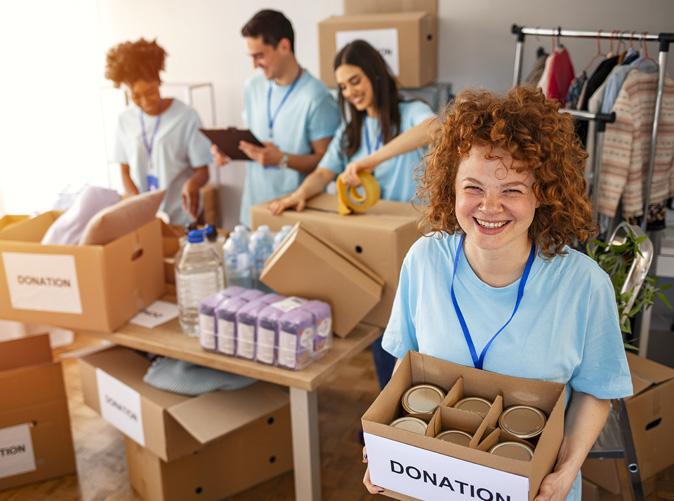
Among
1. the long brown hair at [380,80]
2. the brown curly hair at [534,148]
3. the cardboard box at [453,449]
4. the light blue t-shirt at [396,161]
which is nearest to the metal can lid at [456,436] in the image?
the cardboard box at [453,449]

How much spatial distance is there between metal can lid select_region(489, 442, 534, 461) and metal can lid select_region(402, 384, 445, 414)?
0.14 m

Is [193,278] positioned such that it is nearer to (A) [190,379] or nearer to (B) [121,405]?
(A) [190,379]

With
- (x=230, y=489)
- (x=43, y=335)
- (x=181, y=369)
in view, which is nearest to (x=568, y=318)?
(x=181, y=369)

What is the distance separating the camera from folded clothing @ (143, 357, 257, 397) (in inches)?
85.1

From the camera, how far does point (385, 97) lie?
255 cm

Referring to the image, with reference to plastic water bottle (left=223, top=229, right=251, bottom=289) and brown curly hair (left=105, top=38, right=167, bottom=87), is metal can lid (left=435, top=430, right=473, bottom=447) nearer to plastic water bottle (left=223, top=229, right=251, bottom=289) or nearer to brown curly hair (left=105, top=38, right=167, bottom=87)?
plastic water bottle (left=223, top=229, right=251, bottom=289)

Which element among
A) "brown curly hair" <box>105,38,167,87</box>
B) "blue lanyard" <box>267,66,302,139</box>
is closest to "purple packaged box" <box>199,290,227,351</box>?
"blue lanyard" <box>267,66,302,139</box>

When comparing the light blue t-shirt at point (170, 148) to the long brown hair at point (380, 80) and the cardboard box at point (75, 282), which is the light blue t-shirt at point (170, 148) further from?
the cardboard box at point (75, 282)

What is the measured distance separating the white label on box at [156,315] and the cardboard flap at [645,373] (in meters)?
1.46

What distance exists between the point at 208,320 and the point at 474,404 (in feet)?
3.01

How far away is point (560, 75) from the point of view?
304cm

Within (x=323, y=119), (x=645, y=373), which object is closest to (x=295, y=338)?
(x=645, y=373)

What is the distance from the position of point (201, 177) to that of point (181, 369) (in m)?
1.46

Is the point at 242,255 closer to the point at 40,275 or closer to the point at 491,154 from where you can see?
the point at 40,275
